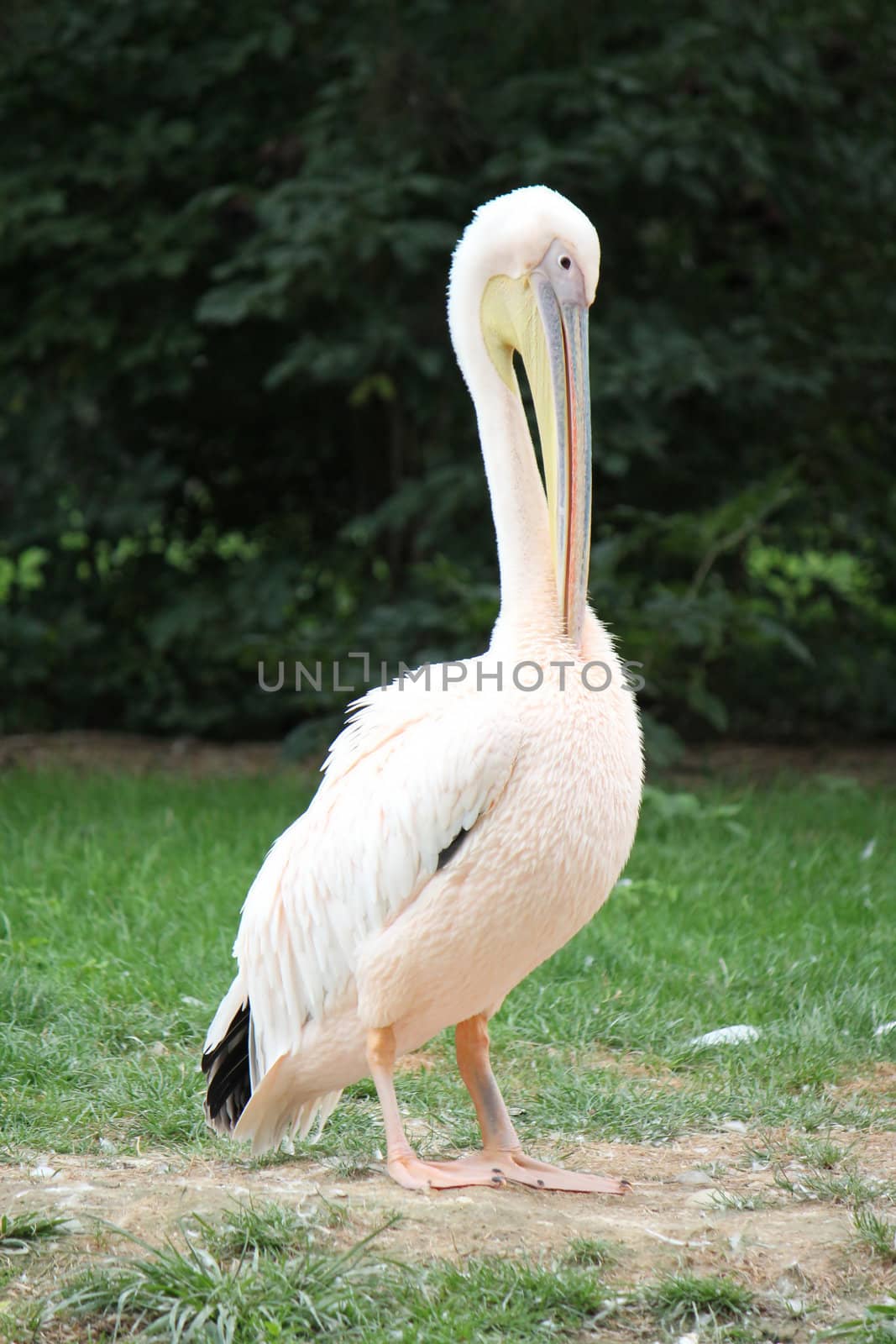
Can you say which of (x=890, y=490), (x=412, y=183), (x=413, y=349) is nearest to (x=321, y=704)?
(x=413, y=349)

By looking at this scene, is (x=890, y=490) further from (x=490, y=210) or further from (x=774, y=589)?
(x=490, y=210)

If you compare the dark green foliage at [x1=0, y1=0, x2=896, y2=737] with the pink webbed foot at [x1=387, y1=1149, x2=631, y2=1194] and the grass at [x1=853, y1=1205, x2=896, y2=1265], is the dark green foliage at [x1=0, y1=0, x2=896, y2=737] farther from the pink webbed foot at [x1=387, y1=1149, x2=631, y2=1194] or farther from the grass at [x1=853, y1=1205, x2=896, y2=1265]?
the grass at [x1=853, y1=1205, x2=896, y2=1265]

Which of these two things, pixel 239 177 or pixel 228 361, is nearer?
pixel 239 177

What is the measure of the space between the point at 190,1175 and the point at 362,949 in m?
0.61

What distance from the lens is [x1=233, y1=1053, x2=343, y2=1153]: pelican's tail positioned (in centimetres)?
306

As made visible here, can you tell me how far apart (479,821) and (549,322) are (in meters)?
1.02

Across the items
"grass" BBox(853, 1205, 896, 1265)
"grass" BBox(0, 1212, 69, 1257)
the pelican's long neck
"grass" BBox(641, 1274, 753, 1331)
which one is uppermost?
the pelican's long neck

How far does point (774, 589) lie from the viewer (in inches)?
309

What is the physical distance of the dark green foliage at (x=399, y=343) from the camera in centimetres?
624

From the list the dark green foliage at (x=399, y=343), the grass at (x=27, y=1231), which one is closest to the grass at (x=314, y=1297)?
the grass at (x=27, y=1231)

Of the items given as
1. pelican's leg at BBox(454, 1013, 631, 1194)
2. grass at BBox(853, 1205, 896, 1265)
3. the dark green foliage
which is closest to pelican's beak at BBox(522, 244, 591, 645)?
pelican's leg at BBox(454, 1013, 631, 1194)

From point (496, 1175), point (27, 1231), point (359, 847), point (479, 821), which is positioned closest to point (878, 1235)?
point (496, 1175)

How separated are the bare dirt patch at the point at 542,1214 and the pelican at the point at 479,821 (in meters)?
0.10

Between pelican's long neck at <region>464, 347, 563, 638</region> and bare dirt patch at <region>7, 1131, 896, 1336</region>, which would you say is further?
pelican's long neck at <region>464, 347, 563, 638</region>
